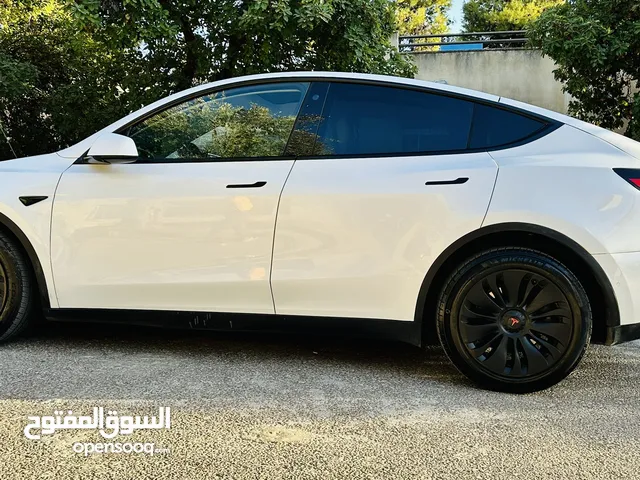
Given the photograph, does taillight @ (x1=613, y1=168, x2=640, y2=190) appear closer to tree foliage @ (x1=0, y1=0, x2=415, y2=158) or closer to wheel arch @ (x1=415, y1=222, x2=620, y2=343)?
wheel arch @ (x1=415, y1=222, x2=620, y2=343)

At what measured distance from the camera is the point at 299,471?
81.8 inches

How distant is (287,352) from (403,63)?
238 inches

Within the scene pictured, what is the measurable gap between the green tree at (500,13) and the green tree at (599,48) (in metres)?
15.9

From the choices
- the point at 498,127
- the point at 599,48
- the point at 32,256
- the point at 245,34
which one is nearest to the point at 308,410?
the point at 498,127

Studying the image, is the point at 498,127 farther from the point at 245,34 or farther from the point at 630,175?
the point at 245,34

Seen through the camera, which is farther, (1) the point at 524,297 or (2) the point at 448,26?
(2) the point at 448,26

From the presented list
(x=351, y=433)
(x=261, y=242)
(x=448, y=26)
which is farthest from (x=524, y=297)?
(x=448, y=26)

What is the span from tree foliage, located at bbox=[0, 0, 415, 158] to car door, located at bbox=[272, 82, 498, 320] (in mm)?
3782

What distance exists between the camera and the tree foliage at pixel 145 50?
6.70 metres

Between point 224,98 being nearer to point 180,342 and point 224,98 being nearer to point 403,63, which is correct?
point 180,342

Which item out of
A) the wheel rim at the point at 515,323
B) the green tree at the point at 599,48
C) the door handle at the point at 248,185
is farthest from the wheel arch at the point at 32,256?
the green tree at the point at 599,48

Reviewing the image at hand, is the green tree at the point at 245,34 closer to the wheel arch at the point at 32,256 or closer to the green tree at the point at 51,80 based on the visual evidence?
the green tree at the point at 51,80

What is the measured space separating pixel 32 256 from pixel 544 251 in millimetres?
2773

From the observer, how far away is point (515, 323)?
2795mm
